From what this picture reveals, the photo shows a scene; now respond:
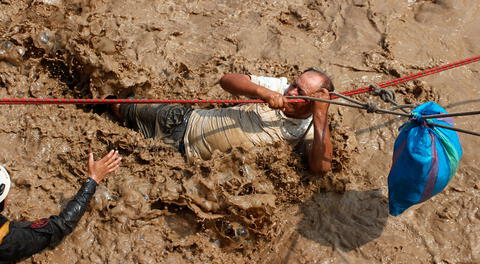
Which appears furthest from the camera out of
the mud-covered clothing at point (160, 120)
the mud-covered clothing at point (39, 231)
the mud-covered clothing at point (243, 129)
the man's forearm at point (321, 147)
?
the mud-covered clothing at point (160, 120)

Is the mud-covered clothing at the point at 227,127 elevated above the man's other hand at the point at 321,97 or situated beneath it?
situated beneath

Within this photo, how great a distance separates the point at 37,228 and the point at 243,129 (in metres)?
1.66

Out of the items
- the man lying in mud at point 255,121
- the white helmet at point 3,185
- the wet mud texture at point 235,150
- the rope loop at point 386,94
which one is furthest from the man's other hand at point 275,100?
the white helmet at point 3,185

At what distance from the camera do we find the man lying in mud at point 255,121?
334cm

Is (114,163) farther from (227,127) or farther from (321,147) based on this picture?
(321,147)

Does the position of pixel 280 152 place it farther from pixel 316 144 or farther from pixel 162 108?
pixel 162 108

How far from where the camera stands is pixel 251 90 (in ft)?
11.1

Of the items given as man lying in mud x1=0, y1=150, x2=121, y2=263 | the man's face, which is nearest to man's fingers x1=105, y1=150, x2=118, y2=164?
man lying in mud x1=0, y1=150, x2=121, y2=263

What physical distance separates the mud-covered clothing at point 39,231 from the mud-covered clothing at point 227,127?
912mm

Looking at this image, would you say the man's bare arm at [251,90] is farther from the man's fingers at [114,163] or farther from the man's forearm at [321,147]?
the man's fingers at [114,163]

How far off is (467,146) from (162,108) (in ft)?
8.74

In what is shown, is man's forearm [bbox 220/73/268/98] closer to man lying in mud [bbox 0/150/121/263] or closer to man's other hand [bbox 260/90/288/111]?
man's other hand [bbox 260/90/288/111]

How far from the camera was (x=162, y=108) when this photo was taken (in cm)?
391

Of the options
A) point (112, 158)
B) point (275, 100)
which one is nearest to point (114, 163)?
point (112, 158)
